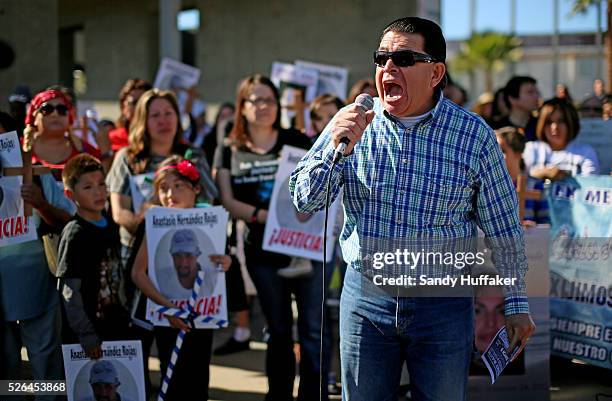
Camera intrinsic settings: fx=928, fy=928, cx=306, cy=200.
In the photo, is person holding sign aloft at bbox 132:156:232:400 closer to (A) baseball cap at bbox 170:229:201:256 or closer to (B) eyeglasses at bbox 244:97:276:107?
(A) baseball cap at bbox 170:229:201:256

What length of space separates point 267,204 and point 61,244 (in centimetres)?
139

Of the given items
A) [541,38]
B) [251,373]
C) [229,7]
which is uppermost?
[541,38]

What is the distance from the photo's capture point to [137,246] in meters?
5.32

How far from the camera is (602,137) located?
744 cm

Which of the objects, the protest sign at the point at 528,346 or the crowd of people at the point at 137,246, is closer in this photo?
the crowd of people at the point at 137,246

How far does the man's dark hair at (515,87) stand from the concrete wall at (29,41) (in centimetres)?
555

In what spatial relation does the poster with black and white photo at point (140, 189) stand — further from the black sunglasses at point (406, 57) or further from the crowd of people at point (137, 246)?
the black sunglasses at point (406, 57)

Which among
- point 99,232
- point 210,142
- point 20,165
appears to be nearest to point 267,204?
point 99,232

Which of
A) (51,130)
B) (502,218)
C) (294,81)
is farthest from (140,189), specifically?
(294,81)

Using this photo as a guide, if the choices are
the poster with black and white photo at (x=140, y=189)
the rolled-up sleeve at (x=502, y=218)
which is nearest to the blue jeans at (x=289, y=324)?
the poster with black and white photo at (x=140, y=189)

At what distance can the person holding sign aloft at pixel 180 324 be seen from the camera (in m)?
5.16

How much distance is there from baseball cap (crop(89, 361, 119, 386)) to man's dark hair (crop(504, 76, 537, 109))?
494cm

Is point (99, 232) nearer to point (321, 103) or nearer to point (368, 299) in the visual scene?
point (368, 299)

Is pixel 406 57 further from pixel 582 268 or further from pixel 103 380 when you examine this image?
pixel 582 268
